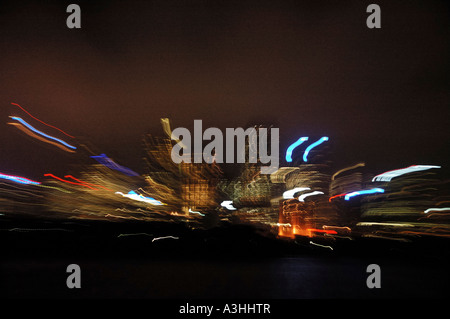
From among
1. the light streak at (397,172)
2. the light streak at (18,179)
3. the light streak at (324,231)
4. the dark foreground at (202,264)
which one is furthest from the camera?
the light streak at (324,231)

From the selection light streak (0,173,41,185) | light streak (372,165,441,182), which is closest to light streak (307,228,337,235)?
light streak (372,165,441,182)

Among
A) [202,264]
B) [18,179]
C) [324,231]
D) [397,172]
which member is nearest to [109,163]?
[18,179]

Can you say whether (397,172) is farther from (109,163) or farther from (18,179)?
(18,179)

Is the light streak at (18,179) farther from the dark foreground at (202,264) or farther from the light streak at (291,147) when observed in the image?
the light streak at (291,147)

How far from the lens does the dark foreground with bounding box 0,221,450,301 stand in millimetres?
4168

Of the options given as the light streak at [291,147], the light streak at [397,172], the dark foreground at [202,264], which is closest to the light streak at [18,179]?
the dark foreground at [202,264]

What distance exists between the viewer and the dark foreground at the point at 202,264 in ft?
13.7

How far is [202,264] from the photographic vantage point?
5703mm

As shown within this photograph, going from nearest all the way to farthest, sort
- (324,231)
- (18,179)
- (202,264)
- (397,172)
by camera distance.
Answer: (202,264)
(18,179)
(397,172)
(324,231)

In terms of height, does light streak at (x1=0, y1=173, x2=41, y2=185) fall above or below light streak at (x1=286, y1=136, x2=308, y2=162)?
below

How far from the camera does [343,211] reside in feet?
29.6

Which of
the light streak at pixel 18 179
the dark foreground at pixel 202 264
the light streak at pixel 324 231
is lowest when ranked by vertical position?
the dark foreground at pixel 202 264

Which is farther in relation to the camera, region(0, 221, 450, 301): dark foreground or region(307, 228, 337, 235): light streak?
region(307, 228, 337, 235): light streak

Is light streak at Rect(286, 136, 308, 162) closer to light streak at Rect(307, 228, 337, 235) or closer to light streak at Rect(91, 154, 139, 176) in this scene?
light streak at Rect(307, 228, 337, 235)
